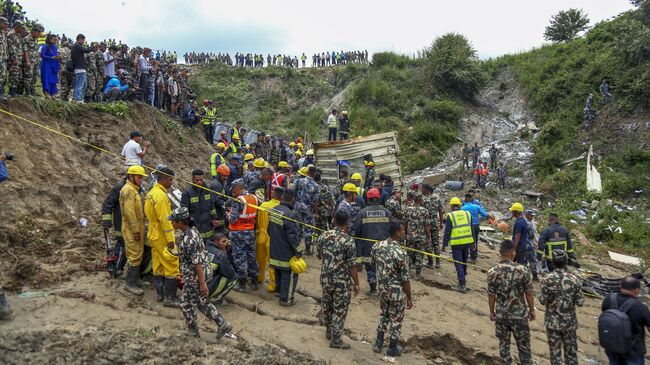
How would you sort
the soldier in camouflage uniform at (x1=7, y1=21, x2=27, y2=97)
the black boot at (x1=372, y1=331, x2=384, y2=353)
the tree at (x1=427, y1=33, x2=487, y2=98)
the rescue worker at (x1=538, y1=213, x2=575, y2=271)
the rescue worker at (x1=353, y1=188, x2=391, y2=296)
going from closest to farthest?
1. the black boot at (x1=372, y1=331, x2=384, y2=353)
2. the rescue worker at (x1=353, y1=188, x2=391, y2=296)
3. the soldier in camouflage uniform at (x1=7, y1=21, x2=27, y2=97)
4. the rescue worker at (x1=538, y1=213, x2=575, y2=271)
5. the tree at (x1=427, y1=33, x2=487, y2=98)

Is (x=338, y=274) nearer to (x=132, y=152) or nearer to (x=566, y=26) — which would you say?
(x=132, y=152)

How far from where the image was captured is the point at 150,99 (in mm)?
14055

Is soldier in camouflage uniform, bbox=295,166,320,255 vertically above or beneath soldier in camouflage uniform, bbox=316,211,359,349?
above

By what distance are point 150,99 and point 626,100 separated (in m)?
20.2

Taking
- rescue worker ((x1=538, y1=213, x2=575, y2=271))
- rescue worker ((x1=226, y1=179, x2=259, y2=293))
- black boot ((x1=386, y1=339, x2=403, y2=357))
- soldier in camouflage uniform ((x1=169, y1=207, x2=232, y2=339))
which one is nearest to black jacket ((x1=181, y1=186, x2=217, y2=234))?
rescue worker ((x1=226, y1=179, x2=259, y2=293))

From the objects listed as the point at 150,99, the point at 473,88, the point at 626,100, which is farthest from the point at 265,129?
the point at 626,100

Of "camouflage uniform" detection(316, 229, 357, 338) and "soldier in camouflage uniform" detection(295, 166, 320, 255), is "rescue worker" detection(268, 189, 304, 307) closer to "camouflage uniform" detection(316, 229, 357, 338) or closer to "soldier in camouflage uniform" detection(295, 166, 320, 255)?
"camouflage uniform" detection(316, 229, 357, 338)

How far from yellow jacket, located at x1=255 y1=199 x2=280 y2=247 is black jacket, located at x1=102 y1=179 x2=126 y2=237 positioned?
6.48 feet

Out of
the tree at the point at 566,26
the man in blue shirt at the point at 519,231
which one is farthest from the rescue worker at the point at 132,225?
the tree at the point at 566,26

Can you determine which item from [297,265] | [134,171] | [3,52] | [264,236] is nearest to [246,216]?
[264,236]

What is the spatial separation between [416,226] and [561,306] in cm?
381

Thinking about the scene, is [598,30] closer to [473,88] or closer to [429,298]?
[473,88]

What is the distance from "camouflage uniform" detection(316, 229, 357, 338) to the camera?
18.5ft

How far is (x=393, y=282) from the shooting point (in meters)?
5.59
